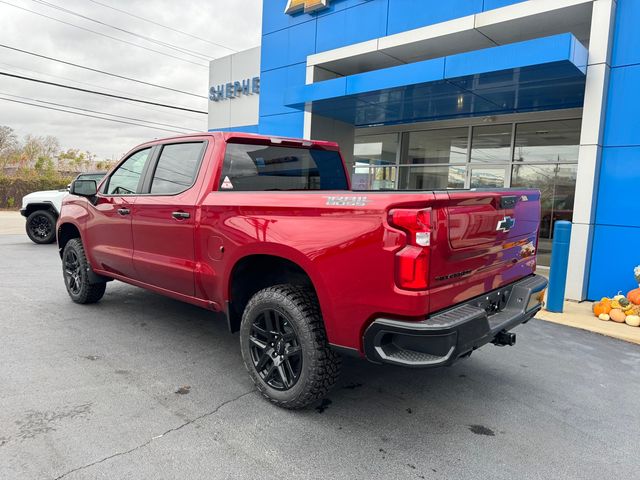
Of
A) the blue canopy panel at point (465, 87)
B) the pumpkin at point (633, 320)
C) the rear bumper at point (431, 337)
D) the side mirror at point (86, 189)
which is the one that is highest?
the blue canopy panel at point (465, 87)

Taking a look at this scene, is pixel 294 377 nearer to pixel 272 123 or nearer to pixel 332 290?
pixel 332 290

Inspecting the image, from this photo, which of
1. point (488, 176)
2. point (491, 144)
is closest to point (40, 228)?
point (488, 176)

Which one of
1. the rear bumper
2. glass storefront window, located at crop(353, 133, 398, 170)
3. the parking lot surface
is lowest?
the parking lot surface

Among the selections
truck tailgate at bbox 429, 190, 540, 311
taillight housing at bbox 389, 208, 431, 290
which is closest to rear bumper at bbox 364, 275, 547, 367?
truck tailgate at bbox 429, 190, 540, 311

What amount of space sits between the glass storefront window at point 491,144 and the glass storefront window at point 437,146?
25 cm

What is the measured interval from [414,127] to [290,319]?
9971mm

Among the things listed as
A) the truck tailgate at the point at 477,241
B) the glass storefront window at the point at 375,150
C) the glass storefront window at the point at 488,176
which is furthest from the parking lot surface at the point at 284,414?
the glass storefront window at the point at 375,150

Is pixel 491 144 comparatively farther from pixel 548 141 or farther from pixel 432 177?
pixel 432 177

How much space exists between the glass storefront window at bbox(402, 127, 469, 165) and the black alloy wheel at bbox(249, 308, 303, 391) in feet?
30.3

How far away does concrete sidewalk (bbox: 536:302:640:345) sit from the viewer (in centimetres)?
547

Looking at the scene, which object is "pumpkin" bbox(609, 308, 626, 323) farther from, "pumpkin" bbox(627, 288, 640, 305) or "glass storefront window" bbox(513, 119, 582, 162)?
"glass storefront window" bbox(513, 119, 582, 162)

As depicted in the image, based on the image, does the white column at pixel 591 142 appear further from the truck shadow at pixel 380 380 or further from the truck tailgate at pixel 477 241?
the truck tailgate at pixel 477 241

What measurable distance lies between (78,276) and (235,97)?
40.7 ft

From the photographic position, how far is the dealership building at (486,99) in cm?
684
